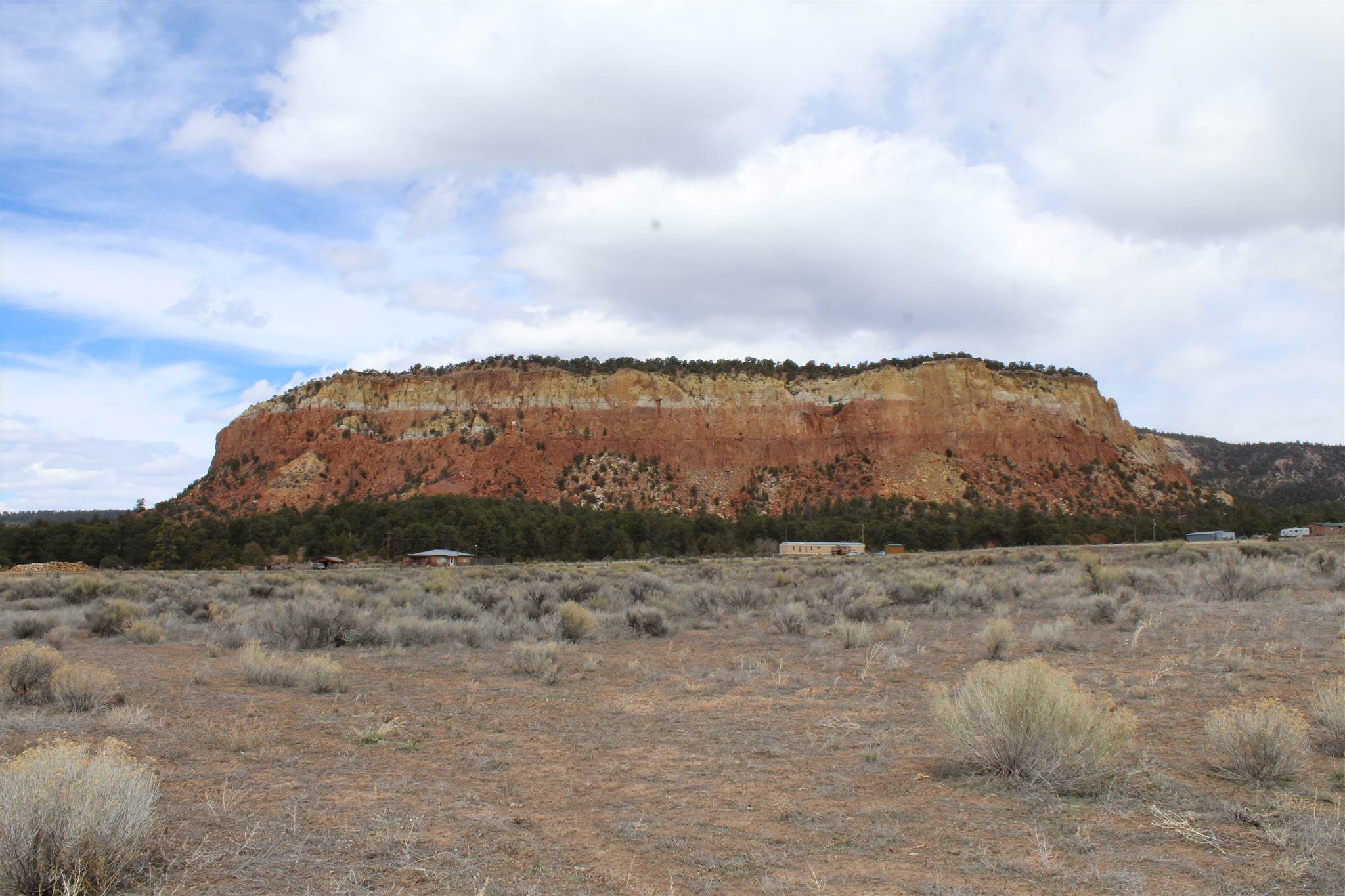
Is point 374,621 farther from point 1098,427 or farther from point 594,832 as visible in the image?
point 1098,427

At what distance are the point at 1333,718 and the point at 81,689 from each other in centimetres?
1136

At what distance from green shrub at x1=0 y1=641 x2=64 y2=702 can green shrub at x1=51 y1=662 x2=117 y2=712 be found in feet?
0.83

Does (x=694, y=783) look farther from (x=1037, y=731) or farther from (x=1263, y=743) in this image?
(x=1263, y=743)

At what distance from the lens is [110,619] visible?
51.7ft

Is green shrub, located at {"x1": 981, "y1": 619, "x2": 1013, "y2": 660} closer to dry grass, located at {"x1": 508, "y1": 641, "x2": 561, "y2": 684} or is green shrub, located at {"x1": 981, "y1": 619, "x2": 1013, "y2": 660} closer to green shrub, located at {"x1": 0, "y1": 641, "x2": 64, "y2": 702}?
dry grass, located at {"x1": 508, "y1": 641, "x2": 561, "y2": 684}

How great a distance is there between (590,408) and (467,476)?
16732 mm

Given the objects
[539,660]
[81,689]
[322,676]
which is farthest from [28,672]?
[539,660]

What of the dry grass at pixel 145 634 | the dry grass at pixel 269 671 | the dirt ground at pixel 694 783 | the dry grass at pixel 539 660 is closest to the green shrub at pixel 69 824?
the dirt ground at pixel 694 783

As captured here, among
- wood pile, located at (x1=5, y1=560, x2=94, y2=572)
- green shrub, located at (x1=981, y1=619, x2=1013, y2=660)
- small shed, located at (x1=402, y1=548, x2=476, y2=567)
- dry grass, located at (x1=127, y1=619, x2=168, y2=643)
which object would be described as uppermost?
green shrub, located at (x1=981, y1=619, x2=1013, y2=660)

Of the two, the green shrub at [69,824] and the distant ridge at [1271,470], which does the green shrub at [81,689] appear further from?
the distant ridge at [1271,470]

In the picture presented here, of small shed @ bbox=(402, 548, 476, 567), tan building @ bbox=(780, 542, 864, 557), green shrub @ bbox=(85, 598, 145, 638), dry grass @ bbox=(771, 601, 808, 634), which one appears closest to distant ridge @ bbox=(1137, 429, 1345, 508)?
tan building @ bbox=(780, 542, 864, 557)

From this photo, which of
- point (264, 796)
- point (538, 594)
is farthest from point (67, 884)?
point (538, 594)

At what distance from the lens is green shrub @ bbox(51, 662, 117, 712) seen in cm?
850

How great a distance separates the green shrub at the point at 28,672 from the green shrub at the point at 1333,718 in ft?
38.8
